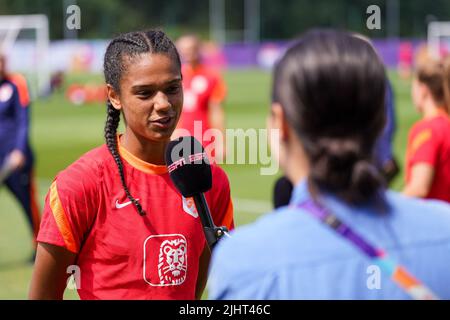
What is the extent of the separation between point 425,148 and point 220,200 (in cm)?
226

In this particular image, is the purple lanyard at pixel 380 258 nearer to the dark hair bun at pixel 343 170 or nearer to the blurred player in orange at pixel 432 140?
the dark hair bun at pixel 343 170

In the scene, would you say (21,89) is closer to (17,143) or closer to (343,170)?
(17,143)

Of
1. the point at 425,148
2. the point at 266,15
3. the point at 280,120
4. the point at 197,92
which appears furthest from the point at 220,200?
the point at 266,15

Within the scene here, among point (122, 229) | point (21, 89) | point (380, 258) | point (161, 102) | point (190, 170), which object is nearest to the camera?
point (380, 258)

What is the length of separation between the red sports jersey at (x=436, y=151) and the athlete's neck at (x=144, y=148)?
8.12ft

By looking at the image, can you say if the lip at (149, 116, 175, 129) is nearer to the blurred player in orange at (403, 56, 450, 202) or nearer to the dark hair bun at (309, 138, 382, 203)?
the dark hair bun at (309, 138, 382, 203)

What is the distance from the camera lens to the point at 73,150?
1883 cm

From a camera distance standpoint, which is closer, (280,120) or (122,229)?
(280,120)

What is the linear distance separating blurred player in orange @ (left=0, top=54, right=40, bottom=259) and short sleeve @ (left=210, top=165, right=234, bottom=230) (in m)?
5.70

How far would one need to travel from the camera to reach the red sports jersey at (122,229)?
124 inches

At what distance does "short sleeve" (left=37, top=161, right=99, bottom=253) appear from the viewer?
10.2 ft

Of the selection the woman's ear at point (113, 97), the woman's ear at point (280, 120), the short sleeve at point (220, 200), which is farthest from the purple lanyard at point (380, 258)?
the woman's ear at point (113, 97)
